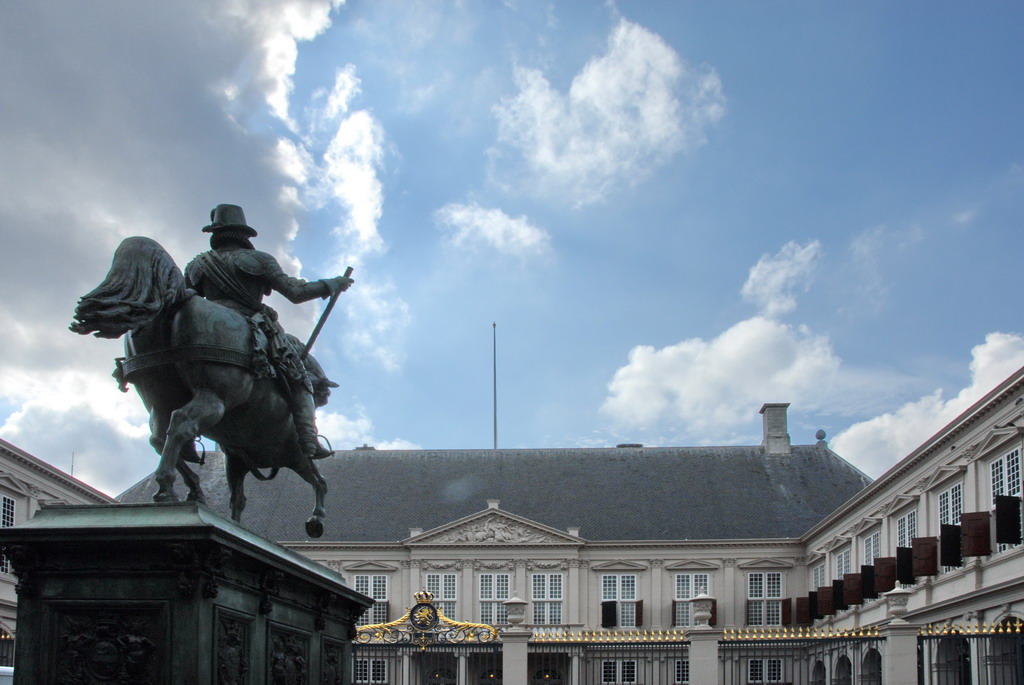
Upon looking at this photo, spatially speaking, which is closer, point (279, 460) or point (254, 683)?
point (254, 683)

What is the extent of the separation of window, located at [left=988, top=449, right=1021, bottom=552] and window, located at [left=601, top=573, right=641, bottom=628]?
23.8m

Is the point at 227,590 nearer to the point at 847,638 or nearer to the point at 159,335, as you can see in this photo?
the point at 159,335

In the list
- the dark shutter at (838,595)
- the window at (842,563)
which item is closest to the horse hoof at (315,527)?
the dark shutter at (838,595)

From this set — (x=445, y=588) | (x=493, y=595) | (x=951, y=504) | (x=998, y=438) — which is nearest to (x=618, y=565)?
(x=493, y=595)

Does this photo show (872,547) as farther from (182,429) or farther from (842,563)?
(182,429)

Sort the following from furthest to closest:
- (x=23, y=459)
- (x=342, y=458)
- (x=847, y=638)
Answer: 1. (x=342, y=458)
2. (x=23, y=459)
3. (x=847, y=638)

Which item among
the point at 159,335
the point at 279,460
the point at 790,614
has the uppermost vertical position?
the point at 159,335

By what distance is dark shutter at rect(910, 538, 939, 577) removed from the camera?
1282 inches

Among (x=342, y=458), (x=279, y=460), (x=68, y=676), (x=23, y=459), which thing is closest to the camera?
(x=68, y=676)

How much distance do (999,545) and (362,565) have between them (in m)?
29.7

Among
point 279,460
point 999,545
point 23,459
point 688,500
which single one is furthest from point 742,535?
point 279,460

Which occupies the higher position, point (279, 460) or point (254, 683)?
point (279, 460)

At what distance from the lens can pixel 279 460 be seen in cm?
764

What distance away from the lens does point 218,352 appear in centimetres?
660
